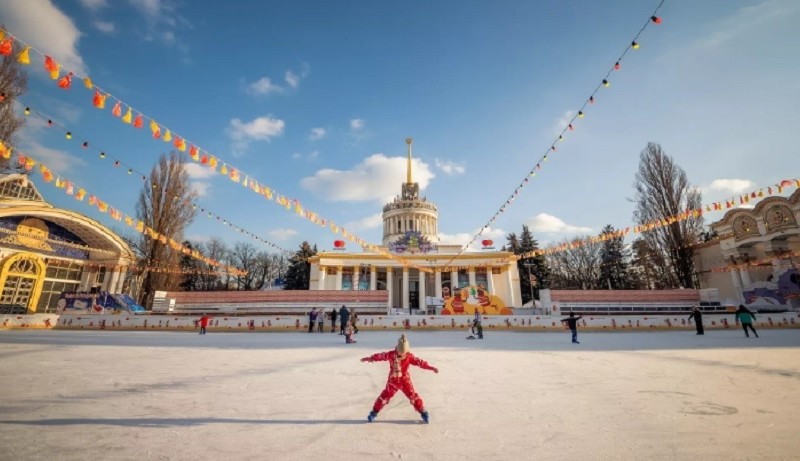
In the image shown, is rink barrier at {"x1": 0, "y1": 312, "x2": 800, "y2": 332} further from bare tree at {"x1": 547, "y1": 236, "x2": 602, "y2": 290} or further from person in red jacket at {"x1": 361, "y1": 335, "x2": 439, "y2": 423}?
bare tree at {"x1": 547, "y1": 236, "x2": 602, "y2": 290}

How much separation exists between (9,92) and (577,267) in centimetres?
6236

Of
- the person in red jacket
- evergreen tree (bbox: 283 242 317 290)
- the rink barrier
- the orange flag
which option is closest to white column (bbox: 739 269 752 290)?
the rink barrier

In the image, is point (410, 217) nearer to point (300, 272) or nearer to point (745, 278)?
point (300, 272)

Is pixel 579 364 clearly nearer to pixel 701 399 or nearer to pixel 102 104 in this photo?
pixel 701 399

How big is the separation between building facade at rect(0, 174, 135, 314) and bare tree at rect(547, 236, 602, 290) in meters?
55.5

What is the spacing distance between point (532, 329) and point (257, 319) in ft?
61.8

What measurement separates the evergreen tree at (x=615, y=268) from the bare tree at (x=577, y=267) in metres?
1.06

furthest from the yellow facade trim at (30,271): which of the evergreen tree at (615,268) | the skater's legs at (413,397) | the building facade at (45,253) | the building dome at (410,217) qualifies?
the evergreen tree at (615,268)

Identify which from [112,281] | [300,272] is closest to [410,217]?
[300,272]

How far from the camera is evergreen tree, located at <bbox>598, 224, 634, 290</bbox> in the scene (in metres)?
47.6

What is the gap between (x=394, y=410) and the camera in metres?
5.22

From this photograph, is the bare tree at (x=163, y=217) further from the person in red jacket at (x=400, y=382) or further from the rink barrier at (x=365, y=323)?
the person in red jacket at (x=400, y=382)

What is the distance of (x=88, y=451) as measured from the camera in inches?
137

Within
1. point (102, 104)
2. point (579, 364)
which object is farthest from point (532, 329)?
point (102, 104)
